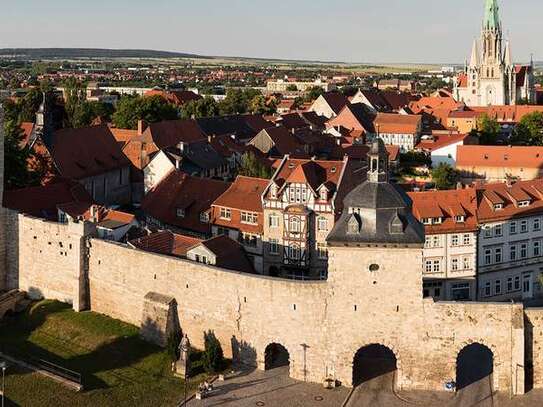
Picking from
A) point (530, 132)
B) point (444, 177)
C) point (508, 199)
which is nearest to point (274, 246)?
point (508, 199)

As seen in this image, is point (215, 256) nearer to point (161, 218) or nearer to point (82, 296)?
point (82, 296)

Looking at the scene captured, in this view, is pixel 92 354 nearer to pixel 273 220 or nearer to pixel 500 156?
pixel 273 220

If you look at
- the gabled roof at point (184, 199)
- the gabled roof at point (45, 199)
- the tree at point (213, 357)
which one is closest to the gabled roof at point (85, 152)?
the gabled roof at point (184, 199)

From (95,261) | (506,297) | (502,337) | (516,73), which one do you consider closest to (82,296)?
(95,261)

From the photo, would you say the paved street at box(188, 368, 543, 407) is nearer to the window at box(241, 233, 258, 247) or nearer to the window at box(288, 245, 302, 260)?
the window at box(288, 245, 302, 260)

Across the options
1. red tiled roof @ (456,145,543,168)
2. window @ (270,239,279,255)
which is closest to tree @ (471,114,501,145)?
red tiled roof @ (456,145,543,168)

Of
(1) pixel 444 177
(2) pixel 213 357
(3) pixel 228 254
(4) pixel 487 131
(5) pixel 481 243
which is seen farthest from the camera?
(4) pixel 487 131
